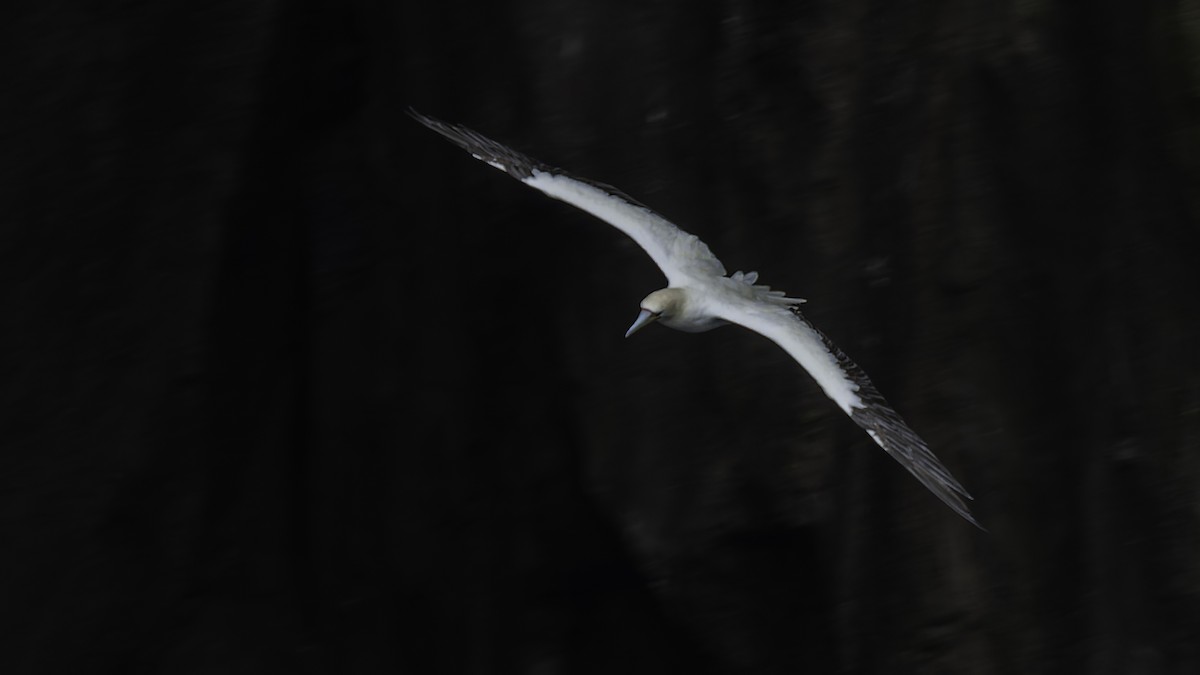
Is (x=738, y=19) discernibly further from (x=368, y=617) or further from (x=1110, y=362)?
(x=368, y=617)

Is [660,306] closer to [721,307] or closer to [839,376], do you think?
[721,307]

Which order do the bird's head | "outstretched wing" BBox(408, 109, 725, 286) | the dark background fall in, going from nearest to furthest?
the bird's head
"outstretched wing" BBox(408, 109, 725, 286)
the dark background

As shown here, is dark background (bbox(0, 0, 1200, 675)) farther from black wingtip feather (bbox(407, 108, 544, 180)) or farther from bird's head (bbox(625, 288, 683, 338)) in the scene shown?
bird's head (bbox(625, 288, 683, 338))

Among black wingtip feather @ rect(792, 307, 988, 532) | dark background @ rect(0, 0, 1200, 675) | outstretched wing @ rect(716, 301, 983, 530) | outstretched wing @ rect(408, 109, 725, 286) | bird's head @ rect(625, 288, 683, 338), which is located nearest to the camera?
black wingtip feather @ rect(792, 307, 988, 532)

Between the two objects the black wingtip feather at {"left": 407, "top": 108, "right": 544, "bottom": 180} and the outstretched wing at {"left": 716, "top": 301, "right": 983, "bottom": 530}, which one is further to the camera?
the black wingtip feather at {"left": 407, "top": 108, "right": 544, "bottom": 180}

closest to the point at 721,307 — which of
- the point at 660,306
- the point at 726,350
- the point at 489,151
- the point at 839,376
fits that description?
the point at 660,306

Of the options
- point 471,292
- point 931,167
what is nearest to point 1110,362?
point 931,167

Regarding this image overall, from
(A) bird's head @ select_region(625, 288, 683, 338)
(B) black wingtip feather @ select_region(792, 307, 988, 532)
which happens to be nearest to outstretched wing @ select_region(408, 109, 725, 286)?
(A) bird's head @ select_region(625, 288, 683, 338)

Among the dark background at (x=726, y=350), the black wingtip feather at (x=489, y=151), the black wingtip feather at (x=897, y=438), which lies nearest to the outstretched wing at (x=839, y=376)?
the black wingtip feather at (x=897, y=438)
